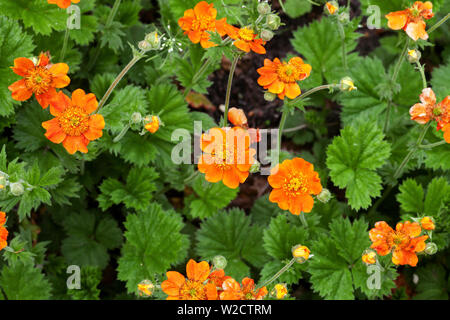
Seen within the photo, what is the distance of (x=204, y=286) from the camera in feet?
7.66

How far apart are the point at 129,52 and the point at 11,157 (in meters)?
1.17

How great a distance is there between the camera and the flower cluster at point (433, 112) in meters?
2.64

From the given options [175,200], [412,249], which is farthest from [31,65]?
[412,249]

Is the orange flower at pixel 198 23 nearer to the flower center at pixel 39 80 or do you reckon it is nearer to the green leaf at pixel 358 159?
the flower center at pixel 39 80

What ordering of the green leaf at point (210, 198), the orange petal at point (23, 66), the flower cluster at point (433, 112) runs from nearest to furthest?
1. the orange petal at point (23, 66)
2. the flower cluster at point (433, 112)
3. the green leaf at point (210, 198)

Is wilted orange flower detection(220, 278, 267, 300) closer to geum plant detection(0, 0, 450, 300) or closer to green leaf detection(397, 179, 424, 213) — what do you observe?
geum plant detection(0, 0, 450, 300)

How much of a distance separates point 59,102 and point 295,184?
134 cm

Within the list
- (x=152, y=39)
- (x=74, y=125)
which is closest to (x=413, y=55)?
(x=152, y=39)

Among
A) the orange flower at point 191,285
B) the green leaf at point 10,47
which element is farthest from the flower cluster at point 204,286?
the green leaf at point 10,47

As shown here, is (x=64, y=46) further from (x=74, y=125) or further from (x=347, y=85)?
(x=347, y=85)

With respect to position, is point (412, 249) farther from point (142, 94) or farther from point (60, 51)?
point (60, 51)

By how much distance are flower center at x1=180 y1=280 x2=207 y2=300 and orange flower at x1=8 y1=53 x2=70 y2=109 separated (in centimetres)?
124

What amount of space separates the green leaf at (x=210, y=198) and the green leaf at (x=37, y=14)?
136 cm

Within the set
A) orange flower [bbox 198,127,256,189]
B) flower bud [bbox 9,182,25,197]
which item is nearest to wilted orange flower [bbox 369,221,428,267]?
orange flower [bbox 198,127,256,189]
